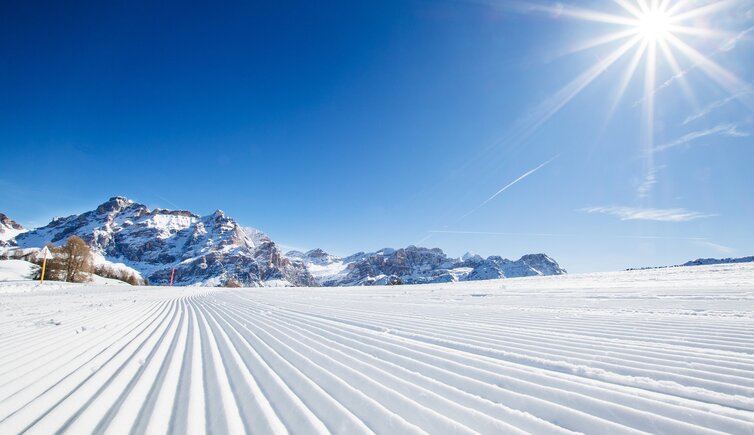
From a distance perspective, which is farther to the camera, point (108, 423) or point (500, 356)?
point (500, 356)

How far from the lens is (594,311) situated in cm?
745

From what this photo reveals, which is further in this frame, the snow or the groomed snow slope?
the snow

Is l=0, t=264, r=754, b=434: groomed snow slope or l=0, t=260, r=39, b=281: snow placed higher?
l=0, t=260, r=39, b=281: snow

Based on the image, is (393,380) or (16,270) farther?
(16,270)

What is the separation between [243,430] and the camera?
2.10 meters

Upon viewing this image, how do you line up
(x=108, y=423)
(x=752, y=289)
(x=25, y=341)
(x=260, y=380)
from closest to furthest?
(x=108, y=423), (x=260, y=380), (x=25, y=341), (x=752, y=289)

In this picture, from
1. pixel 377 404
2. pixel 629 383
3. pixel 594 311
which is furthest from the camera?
pixel 594 311

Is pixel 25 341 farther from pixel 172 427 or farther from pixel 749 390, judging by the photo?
pixel 749 390

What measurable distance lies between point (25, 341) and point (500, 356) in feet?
22.9

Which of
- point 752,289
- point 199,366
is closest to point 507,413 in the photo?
point 199,366

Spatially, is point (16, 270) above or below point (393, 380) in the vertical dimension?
above

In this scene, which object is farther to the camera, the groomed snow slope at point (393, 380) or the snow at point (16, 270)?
the snow at point (16, 270)

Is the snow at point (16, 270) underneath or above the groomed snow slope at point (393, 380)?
above

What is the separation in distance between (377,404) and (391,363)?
1248mm
